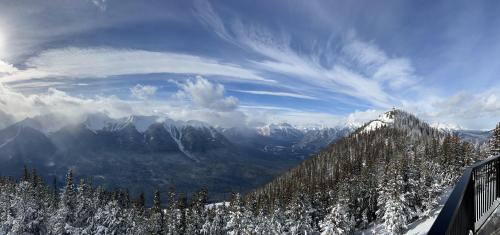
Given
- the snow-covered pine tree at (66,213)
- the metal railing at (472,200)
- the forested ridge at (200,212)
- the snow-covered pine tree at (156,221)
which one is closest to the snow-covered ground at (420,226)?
the forested ridge at (200,212)

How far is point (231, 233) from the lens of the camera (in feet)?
271

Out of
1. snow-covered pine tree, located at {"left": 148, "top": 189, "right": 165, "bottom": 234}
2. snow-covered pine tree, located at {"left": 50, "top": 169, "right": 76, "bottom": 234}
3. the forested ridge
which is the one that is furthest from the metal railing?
snow-covered pine tree, located at {"left": 50, "top": 169, "right": 76, "bottom": 234}

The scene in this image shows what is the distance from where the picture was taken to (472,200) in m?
9.96

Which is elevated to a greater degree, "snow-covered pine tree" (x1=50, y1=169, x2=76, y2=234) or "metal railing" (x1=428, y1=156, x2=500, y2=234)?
"metal railing" (x1=428, y1=156, x2=500, y2=234)

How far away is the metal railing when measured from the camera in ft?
19.6

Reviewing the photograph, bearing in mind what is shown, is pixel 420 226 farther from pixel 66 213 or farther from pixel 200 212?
pixel 66 213

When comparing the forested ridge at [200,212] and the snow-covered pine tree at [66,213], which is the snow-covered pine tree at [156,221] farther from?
the snow-covered pine tree at [66,213]

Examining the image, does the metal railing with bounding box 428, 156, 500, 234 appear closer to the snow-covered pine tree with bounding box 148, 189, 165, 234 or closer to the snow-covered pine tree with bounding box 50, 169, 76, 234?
the snow-covered pine tree with bounding box 148, 189, 165, 234

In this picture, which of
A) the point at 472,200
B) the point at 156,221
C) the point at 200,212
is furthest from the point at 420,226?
the point at 472,200

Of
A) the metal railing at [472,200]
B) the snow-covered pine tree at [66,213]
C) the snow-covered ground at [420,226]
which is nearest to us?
the metal railing at [472,200]

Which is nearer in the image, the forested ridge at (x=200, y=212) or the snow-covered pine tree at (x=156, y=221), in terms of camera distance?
the forested ridge at (x=200, y=212)

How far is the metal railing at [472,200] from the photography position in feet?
19.6

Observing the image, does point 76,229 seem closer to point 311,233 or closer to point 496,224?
point 311,233

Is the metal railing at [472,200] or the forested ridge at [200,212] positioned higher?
the metal railing at [472,200]
